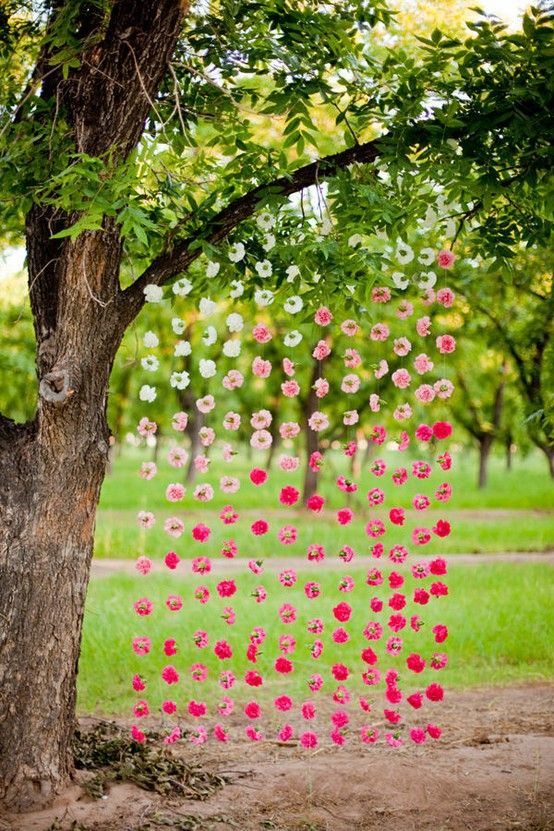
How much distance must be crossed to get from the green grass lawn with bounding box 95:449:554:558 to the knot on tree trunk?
31.8 ft

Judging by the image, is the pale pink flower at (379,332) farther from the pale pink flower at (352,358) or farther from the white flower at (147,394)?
the white flower at (147,394)

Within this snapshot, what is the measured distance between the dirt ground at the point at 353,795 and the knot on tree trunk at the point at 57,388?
2.18 meters

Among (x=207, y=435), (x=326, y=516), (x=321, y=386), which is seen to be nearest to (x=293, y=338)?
(x=321, y=386)

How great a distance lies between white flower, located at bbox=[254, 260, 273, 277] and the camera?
19.0 feet

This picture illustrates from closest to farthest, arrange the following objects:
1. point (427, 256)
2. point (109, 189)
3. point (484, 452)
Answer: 1. point (109, 189)
2. point (427, 256)
3. point (484, 452)

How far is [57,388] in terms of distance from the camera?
5.01 metres

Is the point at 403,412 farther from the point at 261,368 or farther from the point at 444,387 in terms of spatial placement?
the point at 261,368

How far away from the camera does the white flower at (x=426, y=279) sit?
5.41m

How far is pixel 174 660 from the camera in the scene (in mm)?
8758

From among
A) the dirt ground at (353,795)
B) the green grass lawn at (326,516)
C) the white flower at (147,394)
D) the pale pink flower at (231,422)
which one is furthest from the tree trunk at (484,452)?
the white flower at (147,394)

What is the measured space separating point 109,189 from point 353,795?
12.0 feet

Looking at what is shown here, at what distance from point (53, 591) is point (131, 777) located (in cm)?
126

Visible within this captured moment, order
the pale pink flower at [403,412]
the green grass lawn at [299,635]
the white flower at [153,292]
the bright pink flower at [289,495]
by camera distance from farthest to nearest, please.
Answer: the green grass lawn at [299,635] < the pale pink flower at [403,412] < the bright pink flower at [289,495] < the white flower at [153,292]

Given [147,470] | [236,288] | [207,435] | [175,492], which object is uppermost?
[236,288]
